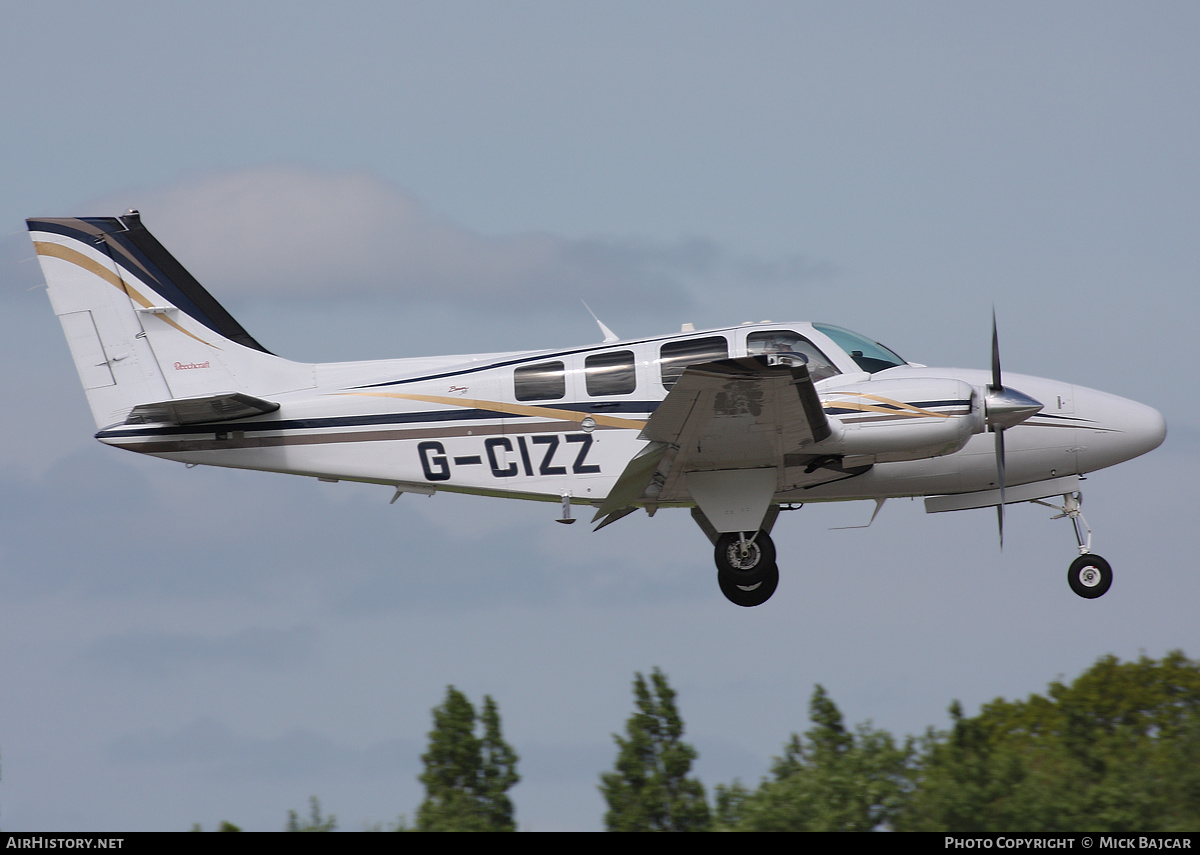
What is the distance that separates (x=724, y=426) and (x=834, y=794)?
4968 millimetres

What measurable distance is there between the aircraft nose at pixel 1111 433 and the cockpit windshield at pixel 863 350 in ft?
7.10

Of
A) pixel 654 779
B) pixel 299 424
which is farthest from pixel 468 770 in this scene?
pixel 299 424

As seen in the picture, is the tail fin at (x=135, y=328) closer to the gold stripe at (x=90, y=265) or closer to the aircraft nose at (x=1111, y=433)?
the gold stripe at (x=90, y=265)

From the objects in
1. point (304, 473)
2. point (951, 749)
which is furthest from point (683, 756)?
point (304, 473)

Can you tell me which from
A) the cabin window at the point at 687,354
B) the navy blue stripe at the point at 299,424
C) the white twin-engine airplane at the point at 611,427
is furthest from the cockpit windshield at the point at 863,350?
the navy blue stripe at the point at 299,424

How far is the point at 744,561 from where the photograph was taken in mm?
13539

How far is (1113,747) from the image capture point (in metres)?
14.7

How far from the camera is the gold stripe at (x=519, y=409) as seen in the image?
13438mm

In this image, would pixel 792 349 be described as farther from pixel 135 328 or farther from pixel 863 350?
pixel 135 328

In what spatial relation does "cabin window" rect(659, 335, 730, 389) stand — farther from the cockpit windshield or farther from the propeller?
the propeller

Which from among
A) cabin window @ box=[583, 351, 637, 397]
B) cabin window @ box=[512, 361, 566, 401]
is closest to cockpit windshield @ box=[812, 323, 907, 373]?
cabin window @ box=[583, 351, 637, 397]
